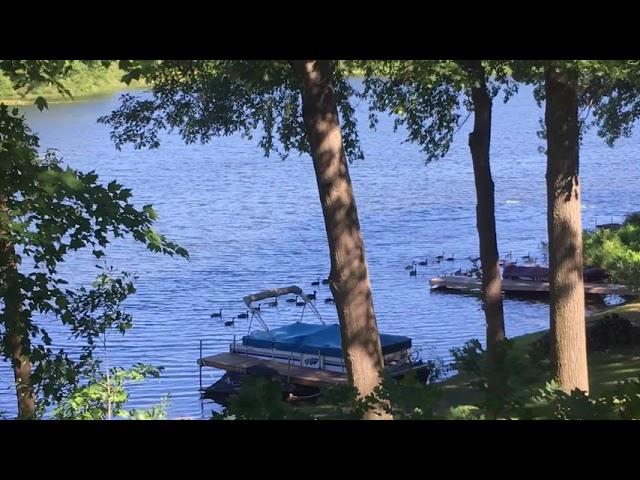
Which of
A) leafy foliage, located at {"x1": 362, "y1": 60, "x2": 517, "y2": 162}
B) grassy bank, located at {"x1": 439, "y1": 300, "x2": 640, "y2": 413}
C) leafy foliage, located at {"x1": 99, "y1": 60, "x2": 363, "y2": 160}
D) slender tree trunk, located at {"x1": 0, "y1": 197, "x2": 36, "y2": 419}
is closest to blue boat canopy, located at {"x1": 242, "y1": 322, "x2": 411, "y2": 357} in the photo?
grassy bank, located at {"x1": 439, "y1": 300, "x2": 640, "y2": 413}

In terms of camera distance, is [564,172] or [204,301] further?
[204,301]

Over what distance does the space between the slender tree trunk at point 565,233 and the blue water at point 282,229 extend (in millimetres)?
7892

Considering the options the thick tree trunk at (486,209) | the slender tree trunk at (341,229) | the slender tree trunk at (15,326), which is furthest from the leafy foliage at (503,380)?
the thick tree trunk at (486,209)

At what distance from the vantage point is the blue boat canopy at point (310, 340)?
1872cm

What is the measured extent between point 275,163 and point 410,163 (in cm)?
708

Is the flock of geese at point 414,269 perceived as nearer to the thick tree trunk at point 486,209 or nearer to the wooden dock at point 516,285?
the wooden dock at point 516,285

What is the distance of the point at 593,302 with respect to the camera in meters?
26.9

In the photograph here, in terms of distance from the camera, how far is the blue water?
22.4 metres

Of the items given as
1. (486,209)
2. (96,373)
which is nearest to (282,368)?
(486,209)

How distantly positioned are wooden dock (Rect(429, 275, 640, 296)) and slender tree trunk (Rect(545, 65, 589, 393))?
1947 cm

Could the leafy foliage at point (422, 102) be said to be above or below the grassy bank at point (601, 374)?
above
